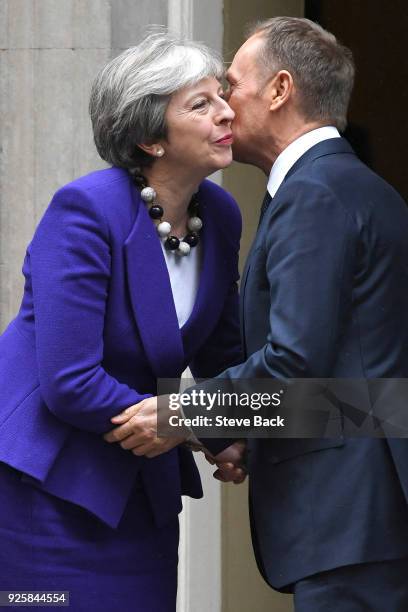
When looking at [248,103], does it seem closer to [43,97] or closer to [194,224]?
[194,224]

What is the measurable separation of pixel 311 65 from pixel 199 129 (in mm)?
323

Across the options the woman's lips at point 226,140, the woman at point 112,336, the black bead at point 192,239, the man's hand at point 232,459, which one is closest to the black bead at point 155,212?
the woman at point 112,336

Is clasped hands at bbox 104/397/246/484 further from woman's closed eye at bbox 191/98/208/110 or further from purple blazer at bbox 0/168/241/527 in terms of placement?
woman's closed eye at bbox 191/98/208/110

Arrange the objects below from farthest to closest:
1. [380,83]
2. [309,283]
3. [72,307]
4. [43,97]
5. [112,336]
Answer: [380,83] < [43,97] < [112,336] < [72,307] < [309,283]

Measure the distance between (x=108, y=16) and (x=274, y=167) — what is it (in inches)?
60.2

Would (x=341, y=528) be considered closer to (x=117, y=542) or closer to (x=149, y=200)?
(x=117, y=542)

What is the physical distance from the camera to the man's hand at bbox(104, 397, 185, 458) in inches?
122

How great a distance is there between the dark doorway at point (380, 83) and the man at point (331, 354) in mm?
2539

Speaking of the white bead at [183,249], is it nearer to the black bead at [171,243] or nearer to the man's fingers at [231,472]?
the black bead at [171,243]

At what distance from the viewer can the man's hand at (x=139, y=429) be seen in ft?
10.2

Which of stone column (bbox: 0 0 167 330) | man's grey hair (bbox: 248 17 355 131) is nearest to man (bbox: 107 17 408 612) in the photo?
man's grey hair (bbox: 248 17 355 131)

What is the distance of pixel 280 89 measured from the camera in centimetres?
324

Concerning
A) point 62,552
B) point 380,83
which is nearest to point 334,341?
point 62,552

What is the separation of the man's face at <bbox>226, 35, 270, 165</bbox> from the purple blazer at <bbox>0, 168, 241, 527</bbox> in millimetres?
303
